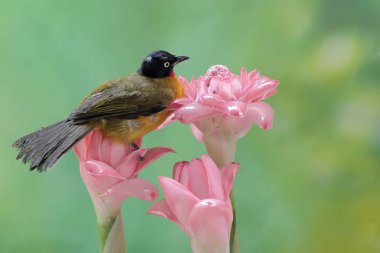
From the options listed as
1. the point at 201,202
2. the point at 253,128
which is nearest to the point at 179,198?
the point at 201,202

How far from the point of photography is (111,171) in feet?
1.81

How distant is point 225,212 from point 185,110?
0.37 ft

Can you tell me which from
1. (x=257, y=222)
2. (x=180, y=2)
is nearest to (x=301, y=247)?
(x=257, y=222)

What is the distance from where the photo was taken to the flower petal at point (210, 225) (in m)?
0.51

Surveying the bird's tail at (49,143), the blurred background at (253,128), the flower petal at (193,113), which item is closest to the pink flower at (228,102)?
the flower petal at (193,113)

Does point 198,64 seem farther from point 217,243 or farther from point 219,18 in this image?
point 217,243

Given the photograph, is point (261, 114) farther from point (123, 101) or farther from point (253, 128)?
point (253, 128)

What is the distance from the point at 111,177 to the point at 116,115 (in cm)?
7

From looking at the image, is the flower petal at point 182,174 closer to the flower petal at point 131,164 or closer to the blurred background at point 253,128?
the flower petal at point 131,164

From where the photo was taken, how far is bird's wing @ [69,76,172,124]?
0.59m

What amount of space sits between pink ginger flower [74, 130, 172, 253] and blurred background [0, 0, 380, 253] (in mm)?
389

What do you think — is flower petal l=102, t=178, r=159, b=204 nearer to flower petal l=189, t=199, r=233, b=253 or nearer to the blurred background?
flower petal l=189, t=199, r=233, b=253

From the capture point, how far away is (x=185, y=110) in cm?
56

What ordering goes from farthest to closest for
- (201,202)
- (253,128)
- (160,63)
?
(253,128), (160,63), (201,202)
